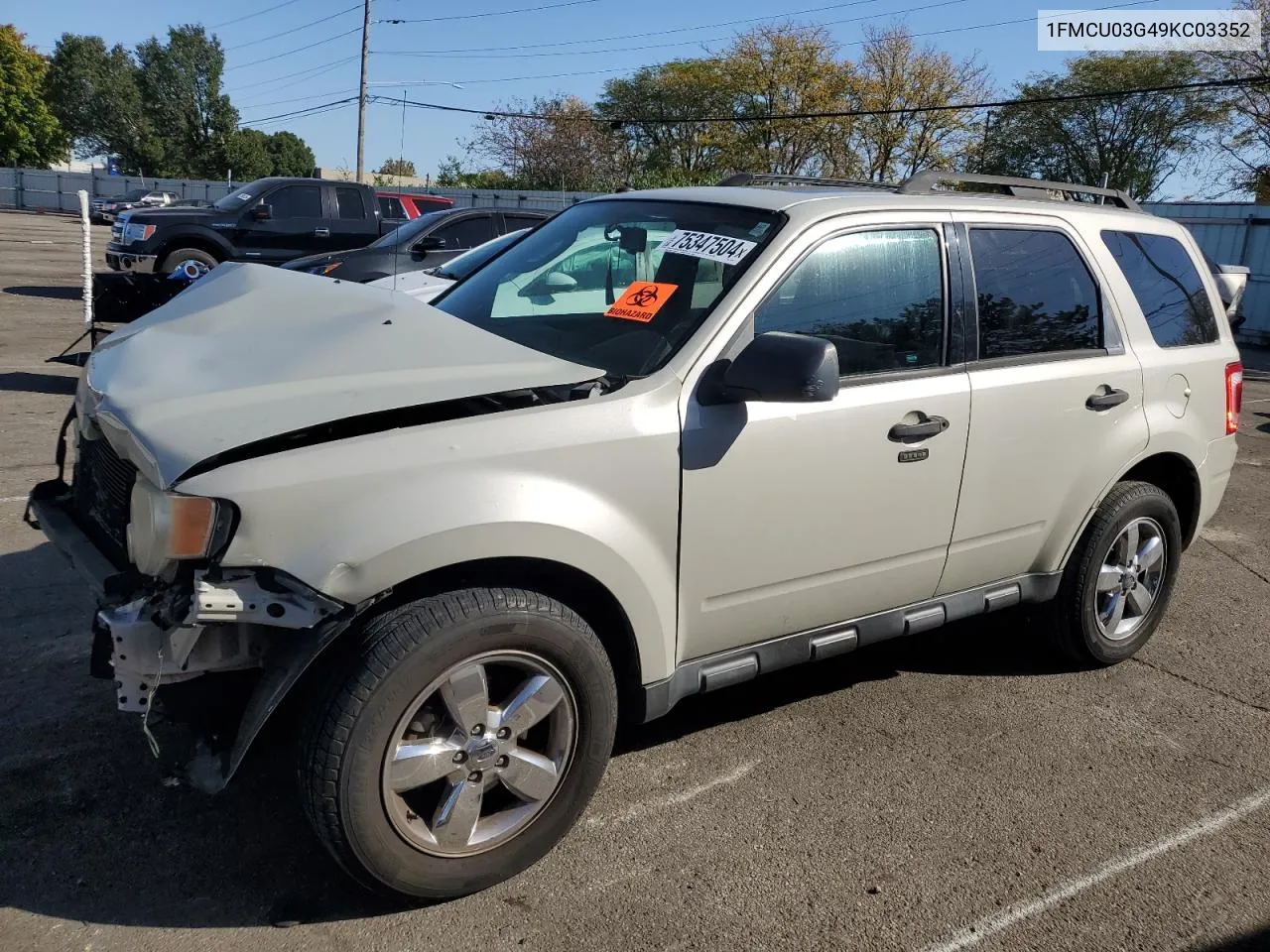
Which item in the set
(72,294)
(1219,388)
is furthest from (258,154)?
(1219,388)

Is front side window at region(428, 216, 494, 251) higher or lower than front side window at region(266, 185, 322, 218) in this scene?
lower

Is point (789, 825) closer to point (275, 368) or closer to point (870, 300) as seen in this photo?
point (870, 300)

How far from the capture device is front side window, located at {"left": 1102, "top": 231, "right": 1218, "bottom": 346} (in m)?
4.37

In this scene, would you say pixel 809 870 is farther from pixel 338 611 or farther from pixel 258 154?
pixel 258 154

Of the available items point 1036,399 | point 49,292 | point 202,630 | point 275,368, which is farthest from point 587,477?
point 49,292

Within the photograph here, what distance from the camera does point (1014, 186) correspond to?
4387mm

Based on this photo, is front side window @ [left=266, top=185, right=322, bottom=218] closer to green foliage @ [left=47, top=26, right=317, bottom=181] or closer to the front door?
the front door

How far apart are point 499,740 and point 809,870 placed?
101 cm

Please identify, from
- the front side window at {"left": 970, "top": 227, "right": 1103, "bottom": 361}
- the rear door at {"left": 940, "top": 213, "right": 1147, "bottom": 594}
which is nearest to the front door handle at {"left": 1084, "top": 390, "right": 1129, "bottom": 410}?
the rear door at {"left": 940, "top": 213, "right": 1147, "bottom": 594}

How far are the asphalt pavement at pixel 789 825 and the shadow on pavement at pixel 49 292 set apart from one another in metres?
13.2

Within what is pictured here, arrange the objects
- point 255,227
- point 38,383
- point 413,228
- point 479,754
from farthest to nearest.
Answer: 1. point 255,227
2. point 413,228
3. point 38,383
4. point 479,754

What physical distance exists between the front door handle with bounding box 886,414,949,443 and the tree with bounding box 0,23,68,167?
3314 inches

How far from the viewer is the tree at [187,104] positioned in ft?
274

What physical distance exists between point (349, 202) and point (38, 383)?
7.08m
